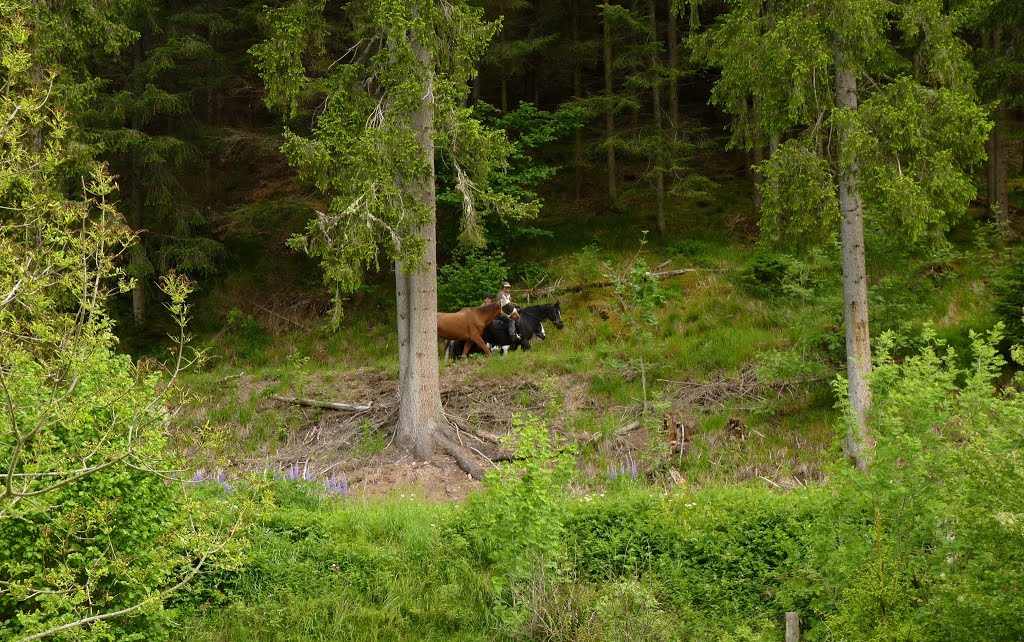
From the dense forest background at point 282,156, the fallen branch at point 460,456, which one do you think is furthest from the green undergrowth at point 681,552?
the dense forest background at point 282,156

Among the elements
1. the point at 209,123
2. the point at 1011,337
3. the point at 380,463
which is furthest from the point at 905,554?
the point at 209,123

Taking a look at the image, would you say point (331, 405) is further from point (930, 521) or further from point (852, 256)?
point (930, 521)

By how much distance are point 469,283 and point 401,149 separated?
7.45 meters

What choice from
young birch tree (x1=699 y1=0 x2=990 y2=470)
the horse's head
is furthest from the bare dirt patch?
young birch tree (x1=699 y1=0 x2=990 y2=470)

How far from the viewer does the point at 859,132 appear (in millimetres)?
13211

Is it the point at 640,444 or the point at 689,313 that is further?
the point at 689,313

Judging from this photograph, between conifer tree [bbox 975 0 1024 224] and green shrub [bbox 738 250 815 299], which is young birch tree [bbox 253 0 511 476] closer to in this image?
green shrub [bbox 738 250 815 299]

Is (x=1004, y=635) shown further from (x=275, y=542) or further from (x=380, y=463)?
(x=380, y=463)

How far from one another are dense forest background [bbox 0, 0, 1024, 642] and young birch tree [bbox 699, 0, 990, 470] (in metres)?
0.06

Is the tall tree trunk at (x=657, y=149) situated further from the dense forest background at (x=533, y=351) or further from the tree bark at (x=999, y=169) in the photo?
the tree bark at (x=999, y=169)

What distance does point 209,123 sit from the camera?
28094 mm

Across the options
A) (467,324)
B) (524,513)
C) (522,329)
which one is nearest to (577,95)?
(522,329)

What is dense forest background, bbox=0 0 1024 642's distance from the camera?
7324 millimetres

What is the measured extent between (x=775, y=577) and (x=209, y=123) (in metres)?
22.9
